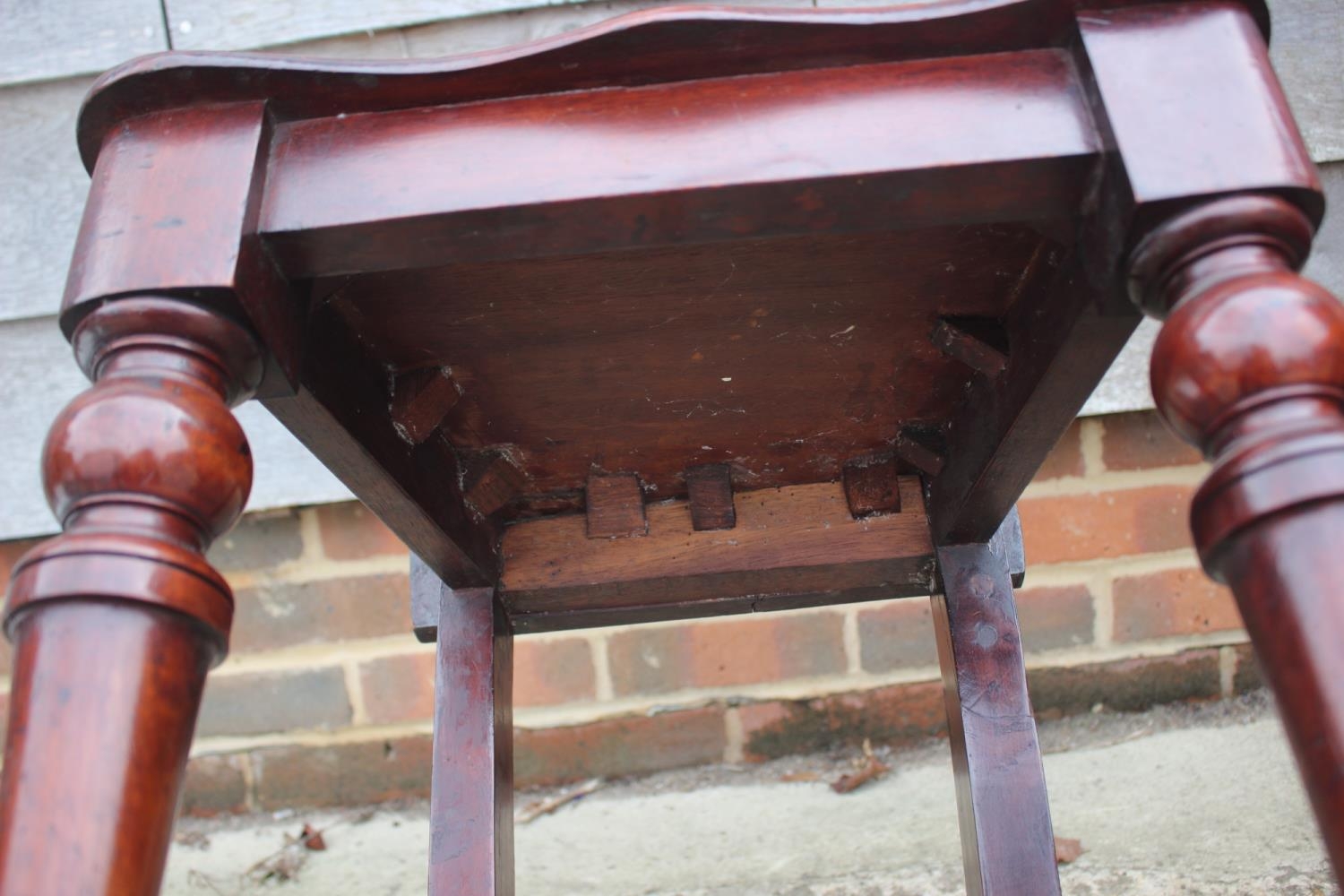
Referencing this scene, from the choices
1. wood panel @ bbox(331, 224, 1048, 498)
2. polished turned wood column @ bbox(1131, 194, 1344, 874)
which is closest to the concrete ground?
wood panel @ bbox(331, 224, 1048, 498)

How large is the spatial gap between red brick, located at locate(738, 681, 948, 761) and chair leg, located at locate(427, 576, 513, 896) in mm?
711

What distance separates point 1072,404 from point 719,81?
330 millimetres

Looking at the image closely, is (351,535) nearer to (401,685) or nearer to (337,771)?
(401,685)

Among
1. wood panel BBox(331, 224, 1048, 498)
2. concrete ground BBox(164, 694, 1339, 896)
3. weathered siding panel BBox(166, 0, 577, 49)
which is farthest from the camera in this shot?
weathered siding panel BBox(166, 0, 577, 49)

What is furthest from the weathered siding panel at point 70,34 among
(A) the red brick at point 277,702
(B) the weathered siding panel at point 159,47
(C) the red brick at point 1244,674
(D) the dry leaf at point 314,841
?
(C) the red brick at point 1244,674

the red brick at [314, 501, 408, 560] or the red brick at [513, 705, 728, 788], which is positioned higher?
the red brick at [314, 501, 408, 560]

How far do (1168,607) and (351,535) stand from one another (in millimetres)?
1160

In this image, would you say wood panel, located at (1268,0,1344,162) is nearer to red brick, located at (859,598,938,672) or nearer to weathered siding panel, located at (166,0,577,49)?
red brick, located at (859,598,938,672)

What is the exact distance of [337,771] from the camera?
165 cm

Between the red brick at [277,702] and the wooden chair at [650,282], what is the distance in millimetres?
874

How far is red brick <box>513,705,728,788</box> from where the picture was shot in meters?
1.64

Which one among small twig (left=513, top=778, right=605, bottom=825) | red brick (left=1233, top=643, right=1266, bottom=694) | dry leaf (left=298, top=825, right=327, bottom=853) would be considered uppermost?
red brick (left=1233, top=643, right=1266, bottom=694)

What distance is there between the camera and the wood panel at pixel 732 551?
3.27 ft

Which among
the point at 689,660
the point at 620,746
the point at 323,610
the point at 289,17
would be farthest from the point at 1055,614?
the point at 289,17
